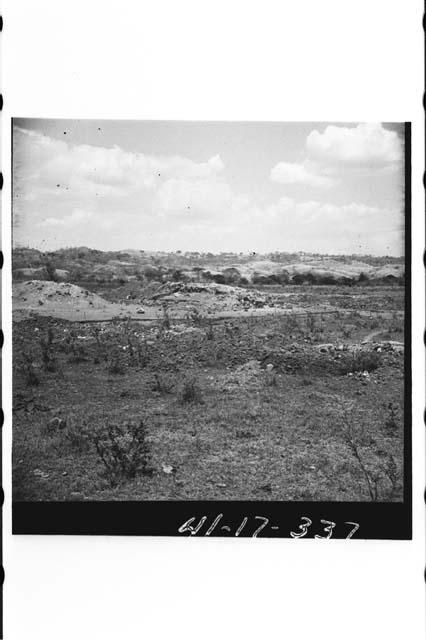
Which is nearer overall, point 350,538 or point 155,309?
point 350,538

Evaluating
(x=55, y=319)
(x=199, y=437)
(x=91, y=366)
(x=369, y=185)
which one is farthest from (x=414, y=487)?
(x=55, y=319)

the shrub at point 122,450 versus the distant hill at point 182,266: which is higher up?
the distant hill at point 182,266

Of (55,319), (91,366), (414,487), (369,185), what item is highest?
(369,185)

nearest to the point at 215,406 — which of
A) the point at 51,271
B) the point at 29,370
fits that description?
the point at 29,370

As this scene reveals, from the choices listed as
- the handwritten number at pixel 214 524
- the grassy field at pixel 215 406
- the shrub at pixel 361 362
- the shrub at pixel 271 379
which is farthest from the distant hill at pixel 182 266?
the handwritten number at pixel 214 524

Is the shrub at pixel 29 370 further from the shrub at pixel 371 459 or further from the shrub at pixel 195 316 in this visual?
the shrub at pixel 371 459

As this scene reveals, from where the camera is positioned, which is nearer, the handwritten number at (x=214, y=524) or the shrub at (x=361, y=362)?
the handwritten number at (x=214, y=524)

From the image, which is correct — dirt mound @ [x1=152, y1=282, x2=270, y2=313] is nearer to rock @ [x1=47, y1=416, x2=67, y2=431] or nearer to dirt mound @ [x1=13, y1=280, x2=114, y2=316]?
dirt mound @ [x1=13, y1=280, x2=114, y2=316]

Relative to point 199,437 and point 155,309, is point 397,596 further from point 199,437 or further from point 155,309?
point 155,309
